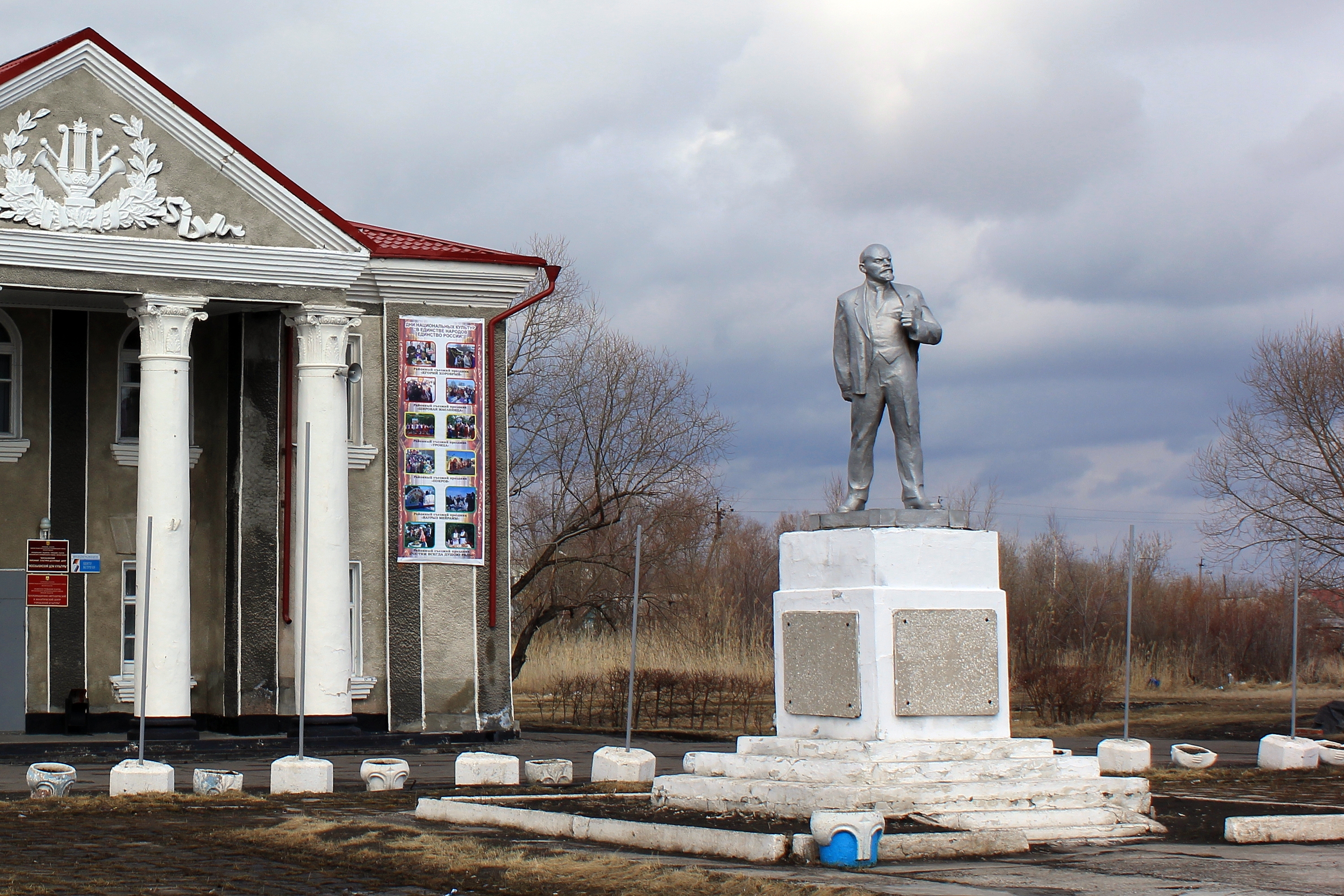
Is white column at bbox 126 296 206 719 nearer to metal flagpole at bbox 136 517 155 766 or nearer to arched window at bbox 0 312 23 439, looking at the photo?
metal flagpole at bbox 136 517 155 766

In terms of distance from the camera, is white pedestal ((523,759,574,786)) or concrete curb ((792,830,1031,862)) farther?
white pedestal ((523,759,574,786))

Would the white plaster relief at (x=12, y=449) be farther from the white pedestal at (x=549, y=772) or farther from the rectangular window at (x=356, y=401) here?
the white pedestal at (x=549, y=772)

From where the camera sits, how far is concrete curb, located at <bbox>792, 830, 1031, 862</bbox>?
30.4ft

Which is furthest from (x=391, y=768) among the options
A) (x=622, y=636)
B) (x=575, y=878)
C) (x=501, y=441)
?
(x=622, y=636)

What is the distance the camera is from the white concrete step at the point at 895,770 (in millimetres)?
10609

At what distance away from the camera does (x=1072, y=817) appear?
34.8 ft

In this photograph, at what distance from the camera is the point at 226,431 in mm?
22750

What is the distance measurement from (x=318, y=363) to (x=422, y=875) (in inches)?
509

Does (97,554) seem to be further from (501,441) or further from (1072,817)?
(1072,817)

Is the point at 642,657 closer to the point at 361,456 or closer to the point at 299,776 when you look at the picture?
the point at 361,456

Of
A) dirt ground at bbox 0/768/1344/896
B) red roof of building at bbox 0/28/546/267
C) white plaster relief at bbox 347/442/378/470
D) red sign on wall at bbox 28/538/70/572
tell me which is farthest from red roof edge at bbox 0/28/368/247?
dirt ground at bbox 0/768/1344/896

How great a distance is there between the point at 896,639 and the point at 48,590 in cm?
1487

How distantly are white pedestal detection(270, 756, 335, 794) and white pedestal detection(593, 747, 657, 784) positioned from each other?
104 inches

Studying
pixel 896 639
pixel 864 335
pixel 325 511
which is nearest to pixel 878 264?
pixel 864 335
